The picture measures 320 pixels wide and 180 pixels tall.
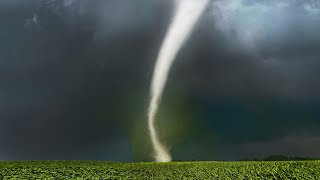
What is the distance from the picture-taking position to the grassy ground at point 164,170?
25.1 meters

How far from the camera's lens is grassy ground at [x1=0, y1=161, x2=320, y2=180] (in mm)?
25125

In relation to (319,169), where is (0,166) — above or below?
above

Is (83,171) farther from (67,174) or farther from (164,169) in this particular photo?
(164,169)

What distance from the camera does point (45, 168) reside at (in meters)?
25.2

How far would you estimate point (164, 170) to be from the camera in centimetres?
2556

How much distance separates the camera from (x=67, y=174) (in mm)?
25156

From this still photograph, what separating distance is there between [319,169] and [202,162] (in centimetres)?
491

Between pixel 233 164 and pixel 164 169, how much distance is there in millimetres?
2934

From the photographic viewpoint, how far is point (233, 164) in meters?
25.8

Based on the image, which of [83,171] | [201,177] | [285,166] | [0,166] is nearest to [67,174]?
[83,171]

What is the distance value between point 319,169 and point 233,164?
141 inches

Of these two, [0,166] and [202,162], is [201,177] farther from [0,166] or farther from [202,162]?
[0,166]

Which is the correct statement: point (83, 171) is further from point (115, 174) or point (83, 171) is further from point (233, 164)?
point (233, 164)

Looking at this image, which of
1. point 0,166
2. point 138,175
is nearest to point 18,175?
point 0,166
